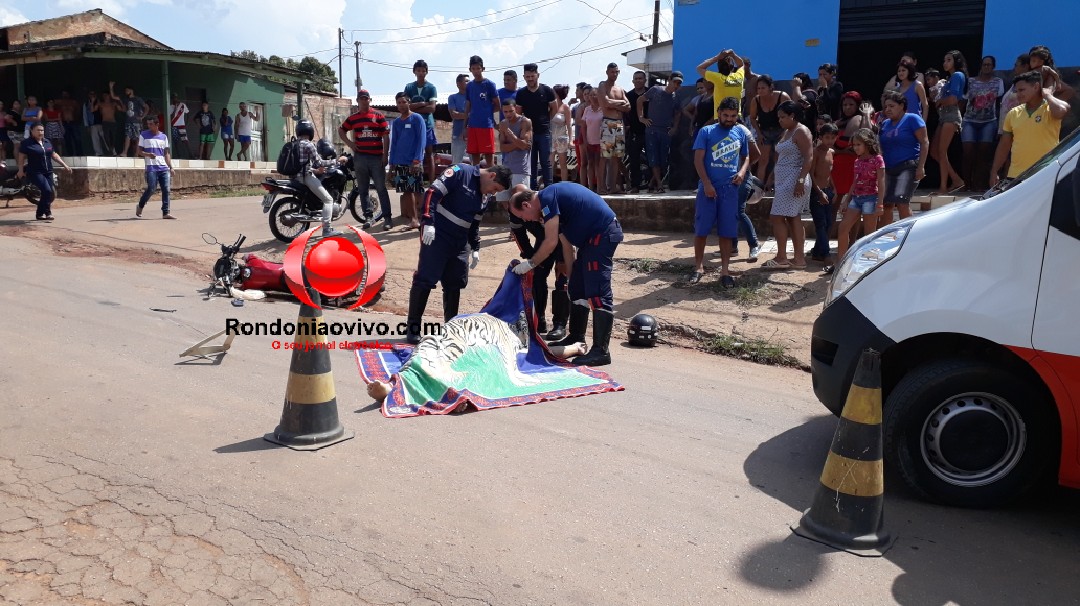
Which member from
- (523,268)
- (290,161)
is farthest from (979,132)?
(290,161)

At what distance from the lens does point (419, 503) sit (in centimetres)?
426

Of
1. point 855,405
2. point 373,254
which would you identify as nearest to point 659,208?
point 373,254

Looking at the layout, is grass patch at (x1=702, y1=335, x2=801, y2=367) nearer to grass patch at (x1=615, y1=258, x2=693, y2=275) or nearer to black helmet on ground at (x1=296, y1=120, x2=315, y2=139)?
grass patch at (x1=615, y1=258, x2=693, y2=275)

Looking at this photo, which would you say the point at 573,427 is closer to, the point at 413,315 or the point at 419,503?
the point at 419,503

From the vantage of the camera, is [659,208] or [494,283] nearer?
[494,283]

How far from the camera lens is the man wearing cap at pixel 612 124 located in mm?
13539

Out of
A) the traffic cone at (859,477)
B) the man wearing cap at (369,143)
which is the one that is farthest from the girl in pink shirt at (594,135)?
the traffic cone at (859,477)

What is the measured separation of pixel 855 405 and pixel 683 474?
1.19 meters

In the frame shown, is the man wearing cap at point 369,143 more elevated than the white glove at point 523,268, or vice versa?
the man wearing cap at point 369,143

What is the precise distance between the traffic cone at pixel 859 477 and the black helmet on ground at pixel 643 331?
4.41 meters

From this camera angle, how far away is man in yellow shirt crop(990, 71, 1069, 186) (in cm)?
866

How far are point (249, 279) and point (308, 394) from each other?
18.8 feet

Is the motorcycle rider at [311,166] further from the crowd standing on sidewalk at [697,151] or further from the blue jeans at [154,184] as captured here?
the blue jeans at [154,184]

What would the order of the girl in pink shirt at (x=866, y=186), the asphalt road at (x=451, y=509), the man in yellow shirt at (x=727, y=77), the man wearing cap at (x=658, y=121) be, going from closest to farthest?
1. the asphalt road at (x=451, y=509)
2. the girl in pink shirt at (x=866, y=186)
3. the man in yellow shirt at (x=727, y=77)
4. the man wearing cap at (x=658, y=121)
